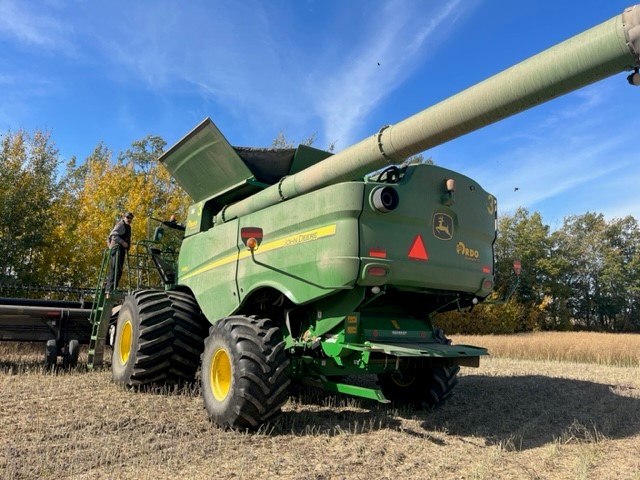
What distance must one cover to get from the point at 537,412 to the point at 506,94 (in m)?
4.03

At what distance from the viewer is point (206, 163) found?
22.2 feet

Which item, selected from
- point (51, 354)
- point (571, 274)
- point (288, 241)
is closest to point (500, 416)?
point (288, 241)

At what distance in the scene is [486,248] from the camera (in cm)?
554

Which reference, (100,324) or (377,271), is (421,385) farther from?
(100,324)

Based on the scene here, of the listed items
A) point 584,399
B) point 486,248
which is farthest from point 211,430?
point 584,399

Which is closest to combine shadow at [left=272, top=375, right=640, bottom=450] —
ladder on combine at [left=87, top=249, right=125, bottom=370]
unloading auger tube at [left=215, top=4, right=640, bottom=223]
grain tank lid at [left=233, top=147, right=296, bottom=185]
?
unloading auger tube at [left=215, top=4, right=640, bottom=223]

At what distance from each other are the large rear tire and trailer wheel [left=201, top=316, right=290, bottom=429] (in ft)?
4.55

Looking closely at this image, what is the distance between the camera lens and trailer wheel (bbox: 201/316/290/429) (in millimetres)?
4371

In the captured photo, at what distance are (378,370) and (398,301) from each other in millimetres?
988

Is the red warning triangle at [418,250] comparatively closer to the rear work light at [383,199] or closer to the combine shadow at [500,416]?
the rear work light at [383,199]

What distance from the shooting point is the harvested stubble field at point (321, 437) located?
144 inches

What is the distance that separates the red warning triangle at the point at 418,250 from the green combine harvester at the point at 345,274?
0.04 ft

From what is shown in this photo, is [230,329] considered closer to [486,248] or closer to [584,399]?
[486,248]

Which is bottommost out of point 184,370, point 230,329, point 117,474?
point 117,474
